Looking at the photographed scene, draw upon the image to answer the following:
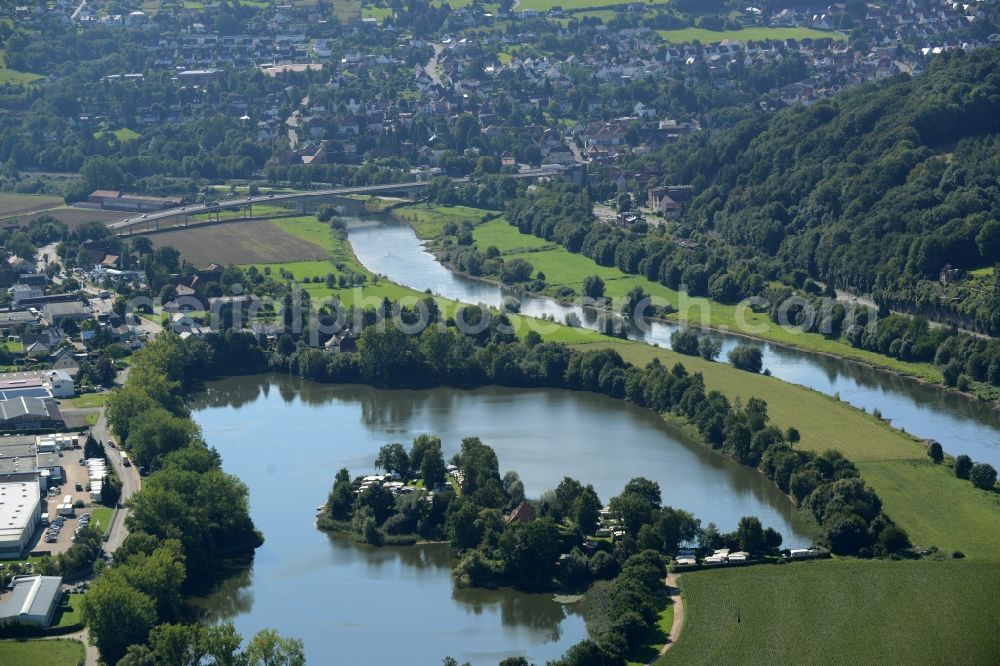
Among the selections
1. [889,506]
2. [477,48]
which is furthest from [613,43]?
[889,506]

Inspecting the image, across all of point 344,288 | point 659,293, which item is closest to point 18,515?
point 344,288

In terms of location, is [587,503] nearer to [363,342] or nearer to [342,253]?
[363,342]

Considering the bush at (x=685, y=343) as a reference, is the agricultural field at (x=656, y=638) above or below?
above

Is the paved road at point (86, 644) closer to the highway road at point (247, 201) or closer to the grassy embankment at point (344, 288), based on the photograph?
the grassy embankment at point (344, 288)

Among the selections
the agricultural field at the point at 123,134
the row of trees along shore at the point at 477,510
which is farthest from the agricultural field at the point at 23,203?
the row of trees along shore at the point at 477,510

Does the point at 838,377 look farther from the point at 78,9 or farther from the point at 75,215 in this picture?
the point at 78,9

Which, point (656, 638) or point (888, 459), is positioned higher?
point (888, 459)
